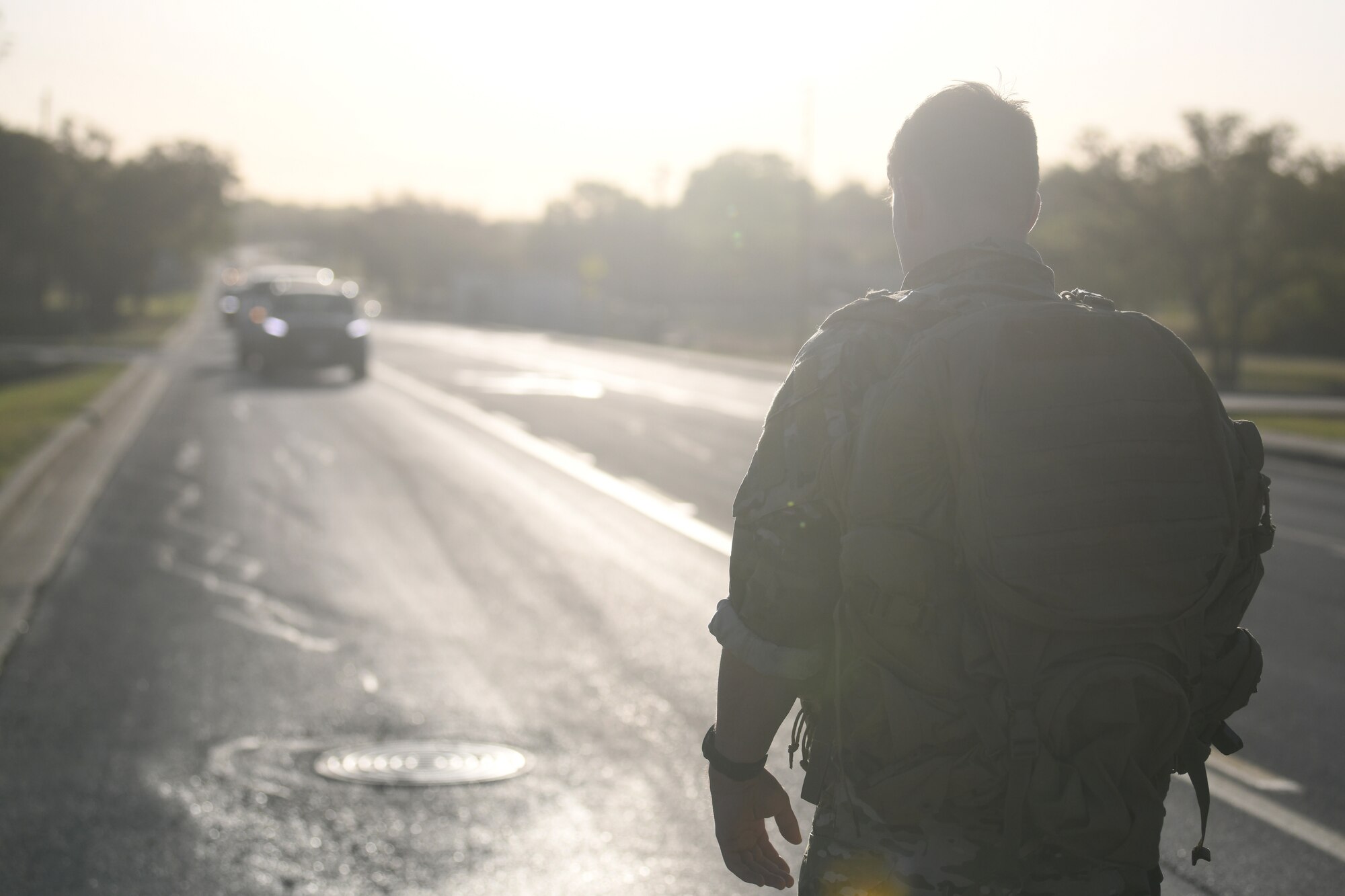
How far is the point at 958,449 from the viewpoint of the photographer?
2113 mm

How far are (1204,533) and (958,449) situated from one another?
398 mm

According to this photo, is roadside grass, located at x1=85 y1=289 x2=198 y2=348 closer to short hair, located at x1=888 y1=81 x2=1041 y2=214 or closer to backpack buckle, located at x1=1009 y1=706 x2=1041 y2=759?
short hair, located at x1=888 y1=81 x2=1041 y2=214

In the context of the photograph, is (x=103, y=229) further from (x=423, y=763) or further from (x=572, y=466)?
(x=423, y=763)

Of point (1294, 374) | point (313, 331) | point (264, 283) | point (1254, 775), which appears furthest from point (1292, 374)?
point (1254, 775)

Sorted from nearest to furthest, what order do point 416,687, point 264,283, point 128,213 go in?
1. point 416,687
2. point 264,283
3. point 128,213

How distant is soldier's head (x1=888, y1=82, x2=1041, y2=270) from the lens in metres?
2.28

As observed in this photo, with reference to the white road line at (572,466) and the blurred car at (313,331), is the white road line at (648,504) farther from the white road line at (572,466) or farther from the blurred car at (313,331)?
the blurred car at (313,331)

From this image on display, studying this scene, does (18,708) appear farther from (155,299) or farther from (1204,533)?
(155,299)

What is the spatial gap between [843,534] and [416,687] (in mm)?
4974

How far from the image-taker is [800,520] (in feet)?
Answer: 7.24

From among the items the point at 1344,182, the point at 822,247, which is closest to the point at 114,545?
the point at 1344,182

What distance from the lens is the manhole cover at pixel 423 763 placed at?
5.48m

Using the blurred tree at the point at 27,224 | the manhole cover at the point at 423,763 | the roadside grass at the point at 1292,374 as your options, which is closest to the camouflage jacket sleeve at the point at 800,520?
the manhole cover at the point at 423,763

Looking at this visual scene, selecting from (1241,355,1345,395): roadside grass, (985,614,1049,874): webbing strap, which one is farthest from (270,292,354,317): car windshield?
(1241,355,1345,395): roadside grass
